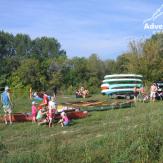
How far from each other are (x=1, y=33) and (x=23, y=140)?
86.3 meters

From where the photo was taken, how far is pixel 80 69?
77.5 meters

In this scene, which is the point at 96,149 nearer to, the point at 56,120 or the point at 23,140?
the point at 23,140

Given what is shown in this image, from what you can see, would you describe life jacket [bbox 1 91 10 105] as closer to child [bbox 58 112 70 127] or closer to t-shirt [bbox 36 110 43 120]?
Result: t-shirt [bbox 36 110 43 120]

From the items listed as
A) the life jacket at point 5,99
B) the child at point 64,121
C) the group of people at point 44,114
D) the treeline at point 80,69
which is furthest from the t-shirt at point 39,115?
the treeline at point 80,69

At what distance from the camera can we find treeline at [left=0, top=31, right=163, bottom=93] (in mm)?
57416

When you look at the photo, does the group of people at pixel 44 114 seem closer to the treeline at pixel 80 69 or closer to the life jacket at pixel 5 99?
the life jacket at pixel 5 99

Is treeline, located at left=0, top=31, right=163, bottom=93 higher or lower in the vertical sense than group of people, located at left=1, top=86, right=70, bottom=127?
higher

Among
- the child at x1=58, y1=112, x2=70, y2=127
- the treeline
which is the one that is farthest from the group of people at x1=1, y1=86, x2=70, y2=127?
the treeline

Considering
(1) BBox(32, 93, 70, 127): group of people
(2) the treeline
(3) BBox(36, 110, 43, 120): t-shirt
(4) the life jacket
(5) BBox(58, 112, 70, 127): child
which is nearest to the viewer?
(5) BBox(58, 112, 70, 127): child

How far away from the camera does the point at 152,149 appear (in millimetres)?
10148

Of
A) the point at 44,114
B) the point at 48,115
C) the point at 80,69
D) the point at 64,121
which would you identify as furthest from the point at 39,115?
the point at 80,69

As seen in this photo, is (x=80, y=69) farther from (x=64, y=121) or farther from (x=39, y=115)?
(x=64, y=121)

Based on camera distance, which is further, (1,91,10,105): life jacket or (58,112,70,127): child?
(1,91,10,105): life jacket

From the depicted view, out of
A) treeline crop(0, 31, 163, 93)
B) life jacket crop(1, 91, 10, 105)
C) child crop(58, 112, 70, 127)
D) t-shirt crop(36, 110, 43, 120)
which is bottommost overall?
child crop(58, 112, 70, 127)
